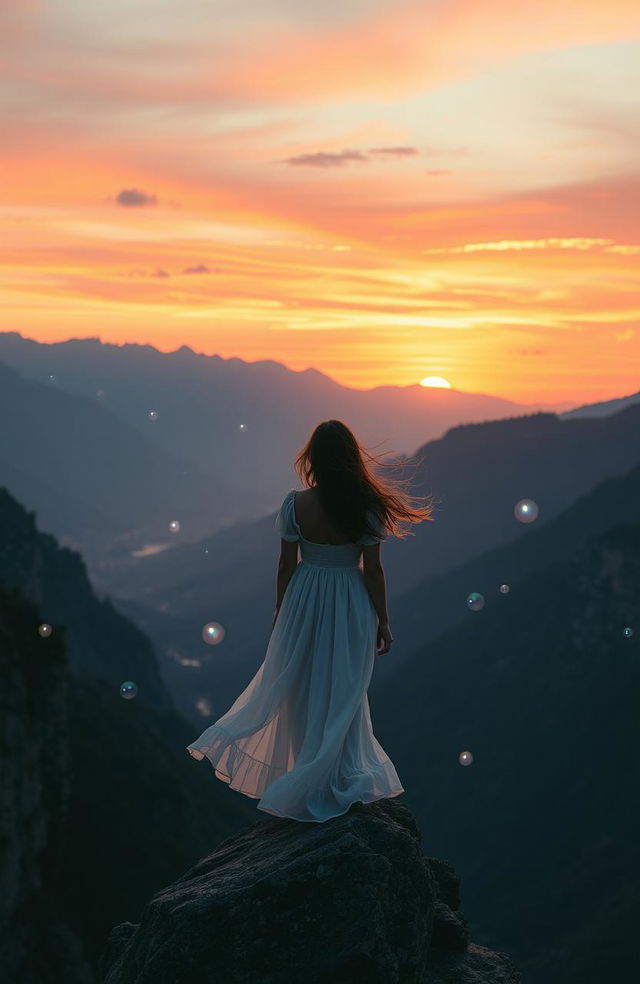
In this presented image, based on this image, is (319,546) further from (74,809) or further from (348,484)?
(74,809)

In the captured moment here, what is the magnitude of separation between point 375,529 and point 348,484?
0.52 metres

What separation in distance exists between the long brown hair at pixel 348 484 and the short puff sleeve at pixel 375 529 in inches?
0.9

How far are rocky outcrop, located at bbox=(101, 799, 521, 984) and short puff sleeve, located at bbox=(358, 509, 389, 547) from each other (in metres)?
2.47

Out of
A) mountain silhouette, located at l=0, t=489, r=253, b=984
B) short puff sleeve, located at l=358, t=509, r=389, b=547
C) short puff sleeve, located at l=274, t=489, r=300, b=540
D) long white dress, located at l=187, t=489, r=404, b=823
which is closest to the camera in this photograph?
long white dress, located at l=187, t=489, r=404, b=823

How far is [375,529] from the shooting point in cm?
944

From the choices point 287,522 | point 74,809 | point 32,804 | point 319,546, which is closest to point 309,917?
point 319,546

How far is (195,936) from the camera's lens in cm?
809

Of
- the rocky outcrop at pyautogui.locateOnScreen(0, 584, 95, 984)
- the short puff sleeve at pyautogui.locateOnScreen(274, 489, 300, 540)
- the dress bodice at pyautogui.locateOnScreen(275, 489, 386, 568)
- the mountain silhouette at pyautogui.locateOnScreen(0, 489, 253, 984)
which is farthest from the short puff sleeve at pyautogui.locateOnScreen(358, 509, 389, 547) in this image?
the rocky outcrop at pyautogui.locateOnScreen(0, 584, 95, 984)

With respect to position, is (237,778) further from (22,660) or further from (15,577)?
(15,577)

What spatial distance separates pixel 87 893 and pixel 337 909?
5382 centimetres

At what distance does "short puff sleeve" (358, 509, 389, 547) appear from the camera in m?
9.41

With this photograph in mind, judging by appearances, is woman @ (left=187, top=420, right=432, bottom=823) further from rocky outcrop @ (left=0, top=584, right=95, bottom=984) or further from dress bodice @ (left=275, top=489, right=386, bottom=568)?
rocky outcrop @ (left=0, top=584, right=95, bottom=984)

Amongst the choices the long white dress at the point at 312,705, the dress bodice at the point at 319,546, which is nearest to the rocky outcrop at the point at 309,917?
the long white dress at the point at 312,705

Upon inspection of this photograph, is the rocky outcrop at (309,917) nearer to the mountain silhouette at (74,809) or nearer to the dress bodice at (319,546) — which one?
the dress bodice at (319,546)
